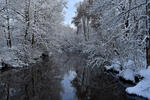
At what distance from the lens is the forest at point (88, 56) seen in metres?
7.02

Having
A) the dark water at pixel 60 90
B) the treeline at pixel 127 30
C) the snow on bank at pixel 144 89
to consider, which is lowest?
the dark water at pixel 60 90

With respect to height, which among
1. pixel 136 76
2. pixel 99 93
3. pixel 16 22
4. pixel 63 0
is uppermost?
pixel 63 0

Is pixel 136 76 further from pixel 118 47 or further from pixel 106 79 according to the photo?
pixel 118 47

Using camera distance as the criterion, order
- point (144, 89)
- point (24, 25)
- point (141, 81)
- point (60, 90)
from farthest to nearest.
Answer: point (24, 25) → point (60, 90) → point (141, 81) → point (144, 89)

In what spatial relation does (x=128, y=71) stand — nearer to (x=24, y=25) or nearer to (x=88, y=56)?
(x=88, y=56)

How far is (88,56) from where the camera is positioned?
1371 cm

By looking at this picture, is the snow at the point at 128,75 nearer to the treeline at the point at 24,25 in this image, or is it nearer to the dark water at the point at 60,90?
the dark water at the point at 60,90

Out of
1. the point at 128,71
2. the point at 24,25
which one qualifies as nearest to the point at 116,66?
the point at 128,71

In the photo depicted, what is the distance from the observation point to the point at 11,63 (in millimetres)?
13414

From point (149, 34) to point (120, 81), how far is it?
3.76 m

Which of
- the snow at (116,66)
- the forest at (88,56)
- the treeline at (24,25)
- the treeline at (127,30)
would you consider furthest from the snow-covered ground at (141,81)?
the treeline at (24,25)

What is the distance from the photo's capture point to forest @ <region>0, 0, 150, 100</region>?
→ 23.0ft

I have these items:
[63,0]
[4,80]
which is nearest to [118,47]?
[4,80]

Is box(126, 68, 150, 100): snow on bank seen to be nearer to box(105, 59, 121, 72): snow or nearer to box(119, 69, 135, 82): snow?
box(119, 69, 135, 82): snow
